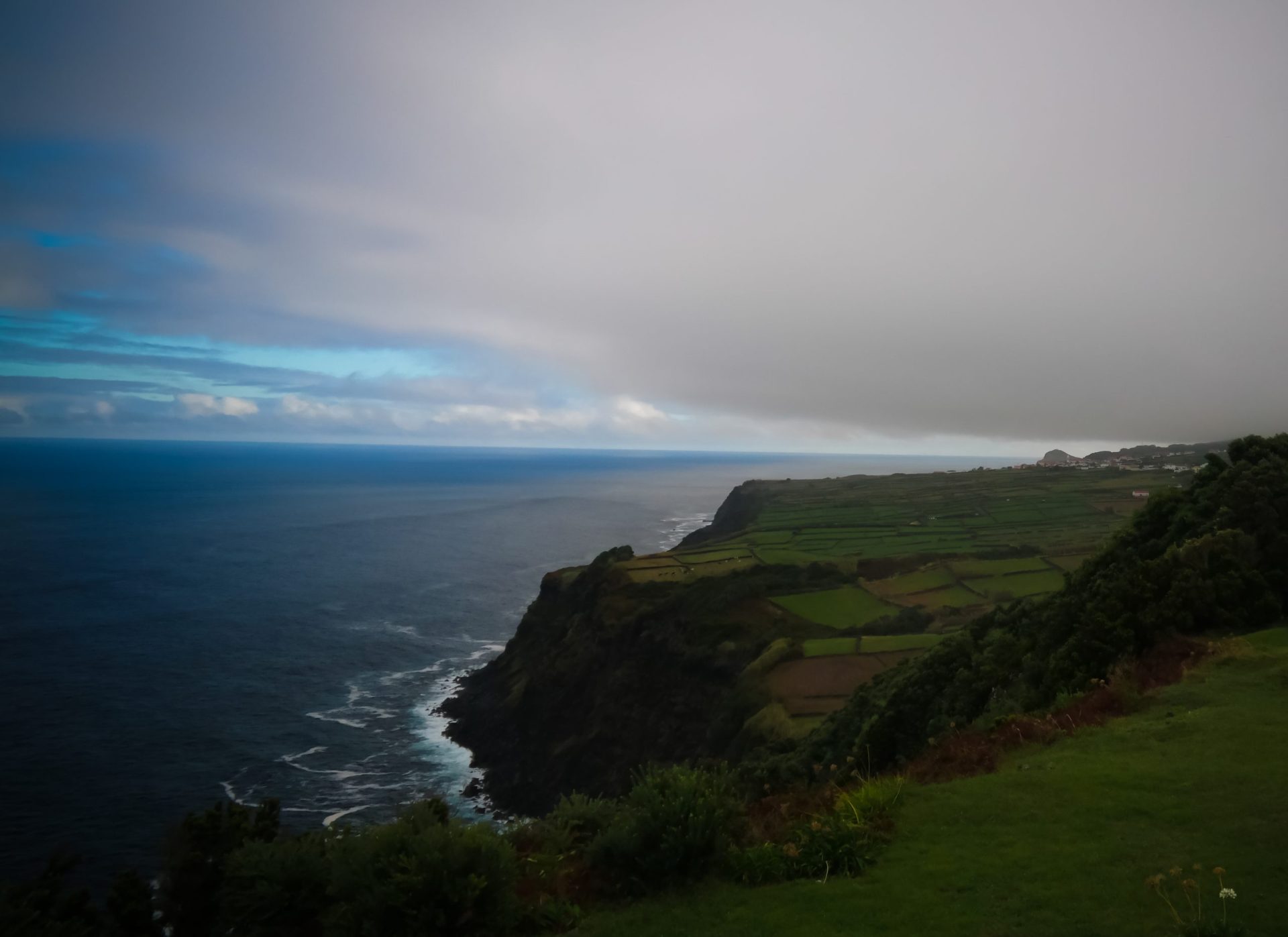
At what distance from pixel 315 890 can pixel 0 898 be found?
15.3 feet

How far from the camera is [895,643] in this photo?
3941 centimetres

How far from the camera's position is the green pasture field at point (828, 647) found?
3888 centimetres

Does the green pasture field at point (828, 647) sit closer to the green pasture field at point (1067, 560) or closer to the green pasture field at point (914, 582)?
the green pasture field at point (914, 582)

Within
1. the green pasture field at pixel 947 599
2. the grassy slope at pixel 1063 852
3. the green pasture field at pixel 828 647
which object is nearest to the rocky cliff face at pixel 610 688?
the green pasture field at pixel 828 647

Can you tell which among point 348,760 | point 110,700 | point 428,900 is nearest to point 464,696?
point 348,760

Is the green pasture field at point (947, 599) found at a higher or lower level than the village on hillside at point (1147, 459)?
lower

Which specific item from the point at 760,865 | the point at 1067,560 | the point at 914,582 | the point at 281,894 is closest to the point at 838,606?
the point at 914,582

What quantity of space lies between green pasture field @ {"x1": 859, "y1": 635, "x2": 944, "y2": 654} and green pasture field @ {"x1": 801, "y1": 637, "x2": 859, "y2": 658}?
508 mm

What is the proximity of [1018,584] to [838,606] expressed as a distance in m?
12.5

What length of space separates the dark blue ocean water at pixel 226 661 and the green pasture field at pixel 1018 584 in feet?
120

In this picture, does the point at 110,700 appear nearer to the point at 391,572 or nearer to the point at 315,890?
the point at 391,572

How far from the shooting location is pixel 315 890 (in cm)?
893

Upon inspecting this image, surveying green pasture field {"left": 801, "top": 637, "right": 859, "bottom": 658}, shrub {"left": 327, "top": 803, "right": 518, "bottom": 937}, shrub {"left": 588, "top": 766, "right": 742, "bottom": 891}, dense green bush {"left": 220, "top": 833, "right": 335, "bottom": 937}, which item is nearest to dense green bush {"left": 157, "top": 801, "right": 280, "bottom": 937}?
dense green bush {"left": 220, "top": 833, "right": 335, "bottom": 937}

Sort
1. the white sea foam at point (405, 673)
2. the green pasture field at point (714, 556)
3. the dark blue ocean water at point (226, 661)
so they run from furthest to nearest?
the green pasture field at point (714, 556), the white sea foam at point (405, 673), the dark blue ocean water at point (226, 661)
